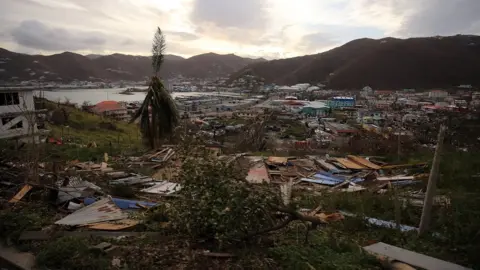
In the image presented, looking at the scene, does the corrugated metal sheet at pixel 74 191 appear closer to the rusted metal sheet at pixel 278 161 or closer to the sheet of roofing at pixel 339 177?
the rusted metal sheet at pixel 278 161

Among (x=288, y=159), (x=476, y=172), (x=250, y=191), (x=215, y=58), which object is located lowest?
(x=288, y=159)

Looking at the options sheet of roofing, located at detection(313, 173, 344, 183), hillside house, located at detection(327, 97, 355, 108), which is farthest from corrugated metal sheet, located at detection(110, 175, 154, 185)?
hillside house, located at detection(327, 97, 355, 108)

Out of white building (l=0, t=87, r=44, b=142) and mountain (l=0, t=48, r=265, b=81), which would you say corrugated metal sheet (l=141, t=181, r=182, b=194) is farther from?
mountain (l=0, t=48, r=265, b=81)

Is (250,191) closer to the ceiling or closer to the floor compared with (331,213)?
closer to the ceiling

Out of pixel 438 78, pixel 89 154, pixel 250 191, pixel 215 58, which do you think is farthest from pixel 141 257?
pixel 215 58

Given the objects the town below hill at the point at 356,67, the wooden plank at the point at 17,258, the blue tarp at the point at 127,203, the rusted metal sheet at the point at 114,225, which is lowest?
the blue tarp at the point at 127,203

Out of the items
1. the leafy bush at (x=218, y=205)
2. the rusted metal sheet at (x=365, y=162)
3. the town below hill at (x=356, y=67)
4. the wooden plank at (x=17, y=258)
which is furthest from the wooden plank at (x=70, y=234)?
the town below hill at (x=356, y=67)

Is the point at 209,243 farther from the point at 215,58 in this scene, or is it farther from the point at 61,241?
the point at 215,58
